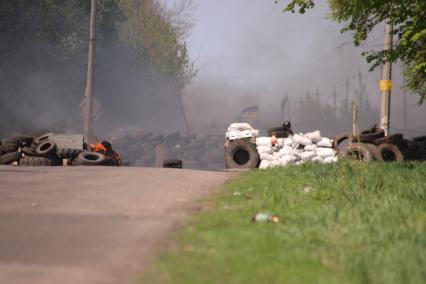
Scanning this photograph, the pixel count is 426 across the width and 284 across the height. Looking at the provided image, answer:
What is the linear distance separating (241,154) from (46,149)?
19.7 feet

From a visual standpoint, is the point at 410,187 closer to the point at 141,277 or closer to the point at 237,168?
the point at 141,277

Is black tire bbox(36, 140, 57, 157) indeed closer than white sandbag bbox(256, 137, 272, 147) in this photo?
Yes

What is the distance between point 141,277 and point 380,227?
8.50 feet

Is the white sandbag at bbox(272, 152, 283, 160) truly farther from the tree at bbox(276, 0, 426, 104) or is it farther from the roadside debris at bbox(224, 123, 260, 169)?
the tree at bbox(276, 0, 426, 104)

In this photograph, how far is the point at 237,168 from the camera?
640 inches

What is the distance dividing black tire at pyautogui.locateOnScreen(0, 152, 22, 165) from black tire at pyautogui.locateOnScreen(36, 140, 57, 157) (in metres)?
0.55

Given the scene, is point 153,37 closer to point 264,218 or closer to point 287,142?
point 287,142

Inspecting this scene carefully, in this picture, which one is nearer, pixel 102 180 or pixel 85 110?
pixel 102 180

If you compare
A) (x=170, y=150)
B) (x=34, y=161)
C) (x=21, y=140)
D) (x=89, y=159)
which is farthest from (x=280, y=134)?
(x=170, y=150)

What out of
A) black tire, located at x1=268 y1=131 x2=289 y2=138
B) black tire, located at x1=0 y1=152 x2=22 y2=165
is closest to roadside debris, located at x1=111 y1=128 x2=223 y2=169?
black tire, located at x1=268 y1=131 x2=289 y2=138

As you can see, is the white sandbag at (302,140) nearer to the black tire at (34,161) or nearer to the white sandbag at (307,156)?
the white sandbag at (307,156)

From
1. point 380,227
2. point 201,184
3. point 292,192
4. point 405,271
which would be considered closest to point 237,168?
point 201,184

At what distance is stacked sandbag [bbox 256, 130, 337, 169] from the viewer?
16781 mm

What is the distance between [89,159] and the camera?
624 inches
